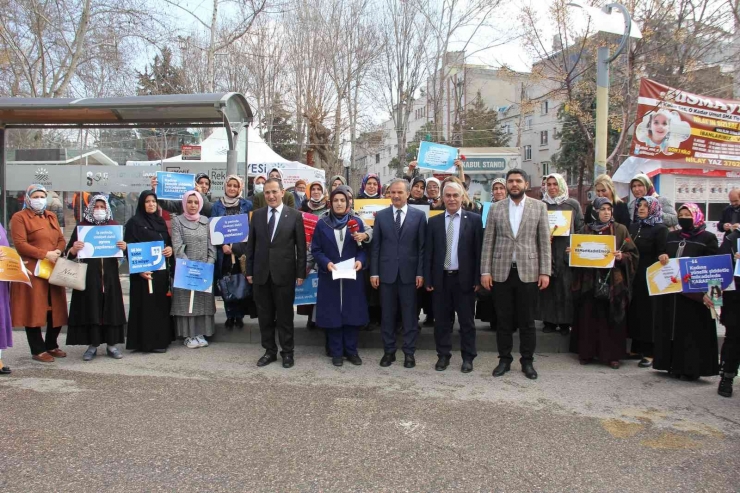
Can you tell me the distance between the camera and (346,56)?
3216 centimetres

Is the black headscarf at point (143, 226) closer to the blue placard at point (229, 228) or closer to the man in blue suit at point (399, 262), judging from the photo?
the blue placard at point (229, 228)

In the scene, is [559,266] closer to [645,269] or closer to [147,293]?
[645,269]

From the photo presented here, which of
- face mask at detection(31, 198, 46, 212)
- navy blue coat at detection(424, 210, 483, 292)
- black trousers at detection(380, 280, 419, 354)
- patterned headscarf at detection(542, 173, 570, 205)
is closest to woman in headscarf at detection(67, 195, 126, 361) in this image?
face mask at detection(31, 198, 46, 212)

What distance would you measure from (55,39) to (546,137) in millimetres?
39829

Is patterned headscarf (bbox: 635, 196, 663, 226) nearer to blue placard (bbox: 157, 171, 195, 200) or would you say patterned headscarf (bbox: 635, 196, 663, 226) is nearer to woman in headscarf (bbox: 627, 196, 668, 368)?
woman in headscarf (bbox: 627, 196, 668, 368)

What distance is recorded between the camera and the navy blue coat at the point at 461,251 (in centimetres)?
603

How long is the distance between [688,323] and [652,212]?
4.25 feet

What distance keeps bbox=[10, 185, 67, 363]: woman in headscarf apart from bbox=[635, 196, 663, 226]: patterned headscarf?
6.60 m

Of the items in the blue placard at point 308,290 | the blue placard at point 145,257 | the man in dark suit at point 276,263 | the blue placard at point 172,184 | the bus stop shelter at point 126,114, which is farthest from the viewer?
the bus stop shelter at point 126,114

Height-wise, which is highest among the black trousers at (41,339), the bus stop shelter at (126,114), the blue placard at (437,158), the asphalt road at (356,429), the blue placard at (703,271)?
the bus stop shelter at (126,114)

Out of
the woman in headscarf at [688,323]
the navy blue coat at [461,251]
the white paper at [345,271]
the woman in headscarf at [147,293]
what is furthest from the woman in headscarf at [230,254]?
the woman in headscarf at [688,323]

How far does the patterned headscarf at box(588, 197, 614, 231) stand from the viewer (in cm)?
625

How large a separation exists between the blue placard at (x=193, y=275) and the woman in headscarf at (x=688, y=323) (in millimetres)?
5115

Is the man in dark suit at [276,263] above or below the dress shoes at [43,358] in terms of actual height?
above
